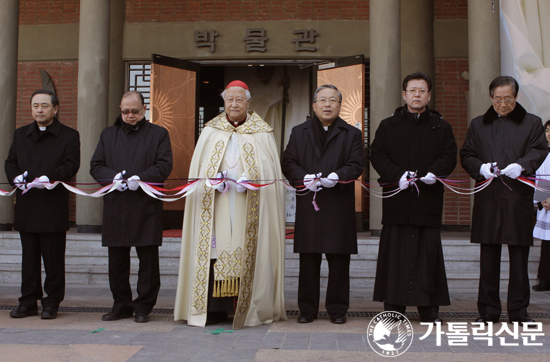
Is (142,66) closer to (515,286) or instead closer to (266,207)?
(266,207)

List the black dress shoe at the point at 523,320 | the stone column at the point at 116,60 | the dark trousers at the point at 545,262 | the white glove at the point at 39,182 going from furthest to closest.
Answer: the stone column at the point at 116,60 → the dark trousers at the point at 545,262 → the white glove at the point at 39,182 → the black dress shoe at the point at 523,320

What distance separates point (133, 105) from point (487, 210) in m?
3.11

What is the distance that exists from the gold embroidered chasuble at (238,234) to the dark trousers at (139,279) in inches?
10.4

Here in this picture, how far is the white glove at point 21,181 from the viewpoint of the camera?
5.20m

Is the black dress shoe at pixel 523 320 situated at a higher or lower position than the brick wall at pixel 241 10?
lower

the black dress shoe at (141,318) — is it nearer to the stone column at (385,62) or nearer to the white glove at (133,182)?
the white glove at (133,182)

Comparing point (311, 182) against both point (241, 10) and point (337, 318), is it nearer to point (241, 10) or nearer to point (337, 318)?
point (337, 318)

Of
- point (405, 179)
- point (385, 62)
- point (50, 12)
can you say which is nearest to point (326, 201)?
point (405, 179)

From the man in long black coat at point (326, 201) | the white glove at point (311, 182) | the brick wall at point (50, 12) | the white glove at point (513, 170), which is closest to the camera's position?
the white glove at point (513, 170)

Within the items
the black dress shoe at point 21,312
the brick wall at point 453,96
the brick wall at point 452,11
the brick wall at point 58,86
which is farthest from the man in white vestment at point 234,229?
the brick wall at point 58,86

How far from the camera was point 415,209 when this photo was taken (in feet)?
15.8

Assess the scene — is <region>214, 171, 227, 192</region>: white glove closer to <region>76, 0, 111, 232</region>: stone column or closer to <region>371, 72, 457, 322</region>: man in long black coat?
<region>371, 72, 457, 322</region>: man in long black coat

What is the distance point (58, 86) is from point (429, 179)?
7.62m

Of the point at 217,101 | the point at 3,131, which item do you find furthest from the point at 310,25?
the point at 3,131
